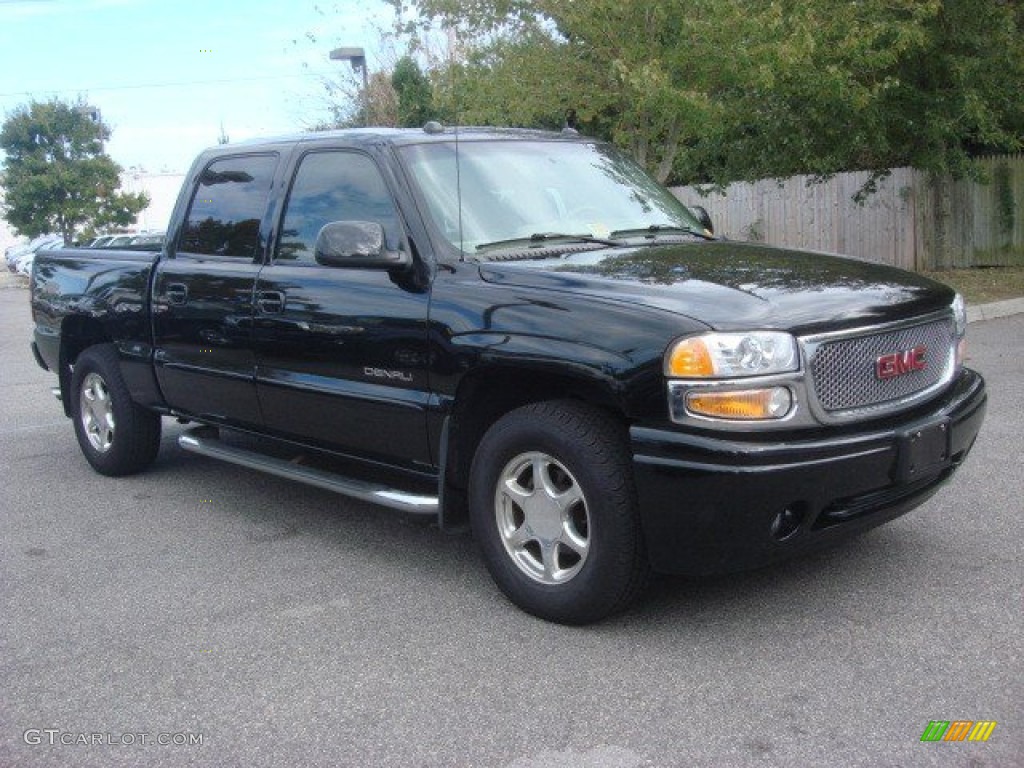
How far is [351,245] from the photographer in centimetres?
429

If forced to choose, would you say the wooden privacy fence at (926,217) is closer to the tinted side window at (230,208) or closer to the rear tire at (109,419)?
the rear tire at (109,419)

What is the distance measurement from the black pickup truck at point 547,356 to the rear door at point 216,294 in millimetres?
15

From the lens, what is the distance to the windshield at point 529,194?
180 inches

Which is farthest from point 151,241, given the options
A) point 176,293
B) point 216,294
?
point 216,294

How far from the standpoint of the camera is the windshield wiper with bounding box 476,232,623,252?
4512mm

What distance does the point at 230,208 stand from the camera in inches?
220

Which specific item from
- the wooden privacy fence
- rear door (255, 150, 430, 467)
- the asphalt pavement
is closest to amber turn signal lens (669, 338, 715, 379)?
the asphalt pavement

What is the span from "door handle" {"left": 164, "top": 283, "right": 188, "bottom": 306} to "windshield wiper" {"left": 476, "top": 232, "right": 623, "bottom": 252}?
6.34 ft

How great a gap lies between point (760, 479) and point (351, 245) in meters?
1.86

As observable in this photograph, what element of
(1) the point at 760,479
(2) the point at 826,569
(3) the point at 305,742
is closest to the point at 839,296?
(1) the point at 760,479

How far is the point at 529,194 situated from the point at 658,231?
2.19 ft

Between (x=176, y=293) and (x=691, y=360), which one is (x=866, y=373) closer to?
(x=691, y=360)

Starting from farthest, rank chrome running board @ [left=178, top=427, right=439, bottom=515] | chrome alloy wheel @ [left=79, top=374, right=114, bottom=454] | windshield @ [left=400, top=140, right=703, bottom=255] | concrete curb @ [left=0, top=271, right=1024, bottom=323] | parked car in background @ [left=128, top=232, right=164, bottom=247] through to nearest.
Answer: concrete curb @ [left=0, top=271, right=1024, bottom=323] < parked car in background @ [left=128, top=232, right=164, bottom=247] < chrome alloy wheel @ [left=79, top=374, right=114, bottom=454] < windshield @ [left=400, top=140, right=703, bottom=255] < chrome running board @ [left=178, top=427, right=439, bottom=515]

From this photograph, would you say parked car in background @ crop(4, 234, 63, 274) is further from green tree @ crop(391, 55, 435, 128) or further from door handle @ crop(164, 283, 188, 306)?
door handle @ crop(164, 283, 188, 306)
